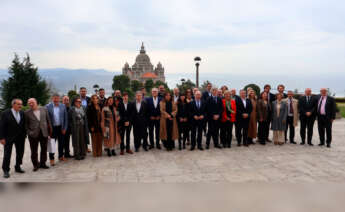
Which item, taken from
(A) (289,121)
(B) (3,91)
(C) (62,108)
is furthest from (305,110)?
(B) (3,91)

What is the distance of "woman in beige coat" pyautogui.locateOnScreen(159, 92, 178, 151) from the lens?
791cm

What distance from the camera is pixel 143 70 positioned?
135375 mm

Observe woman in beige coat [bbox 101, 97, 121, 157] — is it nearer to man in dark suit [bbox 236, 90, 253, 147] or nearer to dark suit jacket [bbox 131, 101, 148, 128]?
dark suit jacket [bbox 131, 101, 148, 128]

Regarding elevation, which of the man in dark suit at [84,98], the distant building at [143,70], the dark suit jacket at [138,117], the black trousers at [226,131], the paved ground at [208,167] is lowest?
the paved ground at [208,167]

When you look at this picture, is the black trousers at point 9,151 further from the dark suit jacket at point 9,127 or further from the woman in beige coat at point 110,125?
the woman in beige coat at point 110,125

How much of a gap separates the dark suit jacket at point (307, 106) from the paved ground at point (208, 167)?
129 centimetres

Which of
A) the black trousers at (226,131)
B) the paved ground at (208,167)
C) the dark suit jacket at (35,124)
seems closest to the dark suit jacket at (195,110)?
the black trousers at (226,131)

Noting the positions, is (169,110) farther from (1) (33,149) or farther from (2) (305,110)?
(2) (305,110)

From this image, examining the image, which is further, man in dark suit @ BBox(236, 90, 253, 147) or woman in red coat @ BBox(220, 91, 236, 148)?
man in dark suit @ BBox(236, 90, 253, 147)

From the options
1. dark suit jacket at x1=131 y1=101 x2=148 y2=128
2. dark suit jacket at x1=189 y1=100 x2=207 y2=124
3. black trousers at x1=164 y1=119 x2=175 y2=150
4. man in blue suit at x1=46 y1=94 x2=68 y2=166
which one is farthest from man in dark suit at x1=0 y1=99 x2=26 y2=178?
dark suit jacket at x1=189 y1=100 x2=207 y2=124

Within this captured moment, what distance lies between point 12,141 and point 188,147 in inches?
197

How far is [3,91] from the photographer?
28.0m

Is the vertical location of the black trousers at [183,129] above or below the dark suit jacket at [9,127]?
below

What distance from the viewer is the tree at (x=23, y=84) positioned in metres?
28.1
